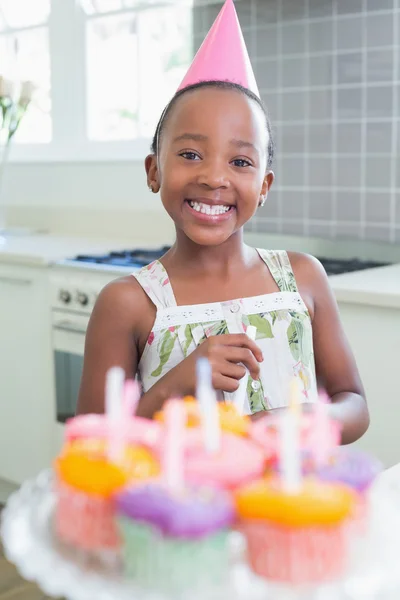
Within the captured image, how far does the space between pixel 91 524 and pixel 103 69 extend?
3.27 m

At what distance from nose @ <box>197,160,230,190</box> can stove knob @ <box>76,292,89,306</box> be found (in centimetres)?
147

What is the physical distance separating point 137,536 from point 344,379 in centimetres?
81

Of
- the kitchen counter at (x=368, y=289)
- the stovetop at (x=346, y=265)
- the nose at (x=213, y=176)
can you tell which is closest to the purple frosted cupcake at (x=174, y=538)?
the nose at (x=213, y=176)

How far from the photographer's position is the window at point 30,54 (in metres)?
3.89

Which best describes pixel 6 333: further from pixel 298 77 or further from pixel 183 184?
pixel 183 184

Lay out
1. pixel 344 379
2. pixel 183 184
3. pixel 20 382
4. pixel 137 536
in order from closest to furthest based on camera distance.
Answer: pixel 137 536 < pixel 183 184 < pixel 344 379 < pixel 20 382

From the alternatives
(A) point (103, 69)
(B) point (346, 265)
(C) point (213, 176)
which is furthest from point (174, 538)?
(A) point (103, 69)

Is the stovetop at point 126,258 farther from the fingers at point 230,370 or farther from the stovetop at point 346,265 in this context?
the fingers at point 230,370

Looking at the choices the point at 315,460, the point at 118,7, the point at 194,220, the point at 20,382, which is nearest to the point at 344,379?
the point at 194,220

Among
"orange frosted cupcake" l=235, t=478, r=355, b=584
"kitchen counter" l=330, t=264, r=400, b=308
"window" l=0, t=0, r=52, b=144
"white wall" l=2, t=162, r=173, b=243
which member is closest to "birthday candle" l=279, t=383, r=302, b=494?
"orange frosted cupcake" l=235, t=478, r=355, b=584

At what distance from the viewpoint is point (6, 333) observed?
2979 millimetres

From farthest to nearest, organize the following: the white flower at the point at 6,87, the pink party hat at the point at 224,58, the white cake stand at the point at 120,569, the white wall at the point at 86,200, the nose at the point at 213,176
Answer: the white flower at the point at 6,87 → the white wall at the point at 86,200 → the pink party hat at the point at 224,58 → the nose at the point at 213,176 → the white cake stand at the point at 120,569

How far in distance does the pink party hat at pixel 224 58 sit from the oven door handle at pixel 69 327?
1.44 m

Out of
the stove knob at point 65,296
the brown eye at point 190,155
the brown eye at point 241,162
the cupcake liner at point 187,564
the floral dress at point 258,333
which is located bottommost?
the stove knob at point 65,296
